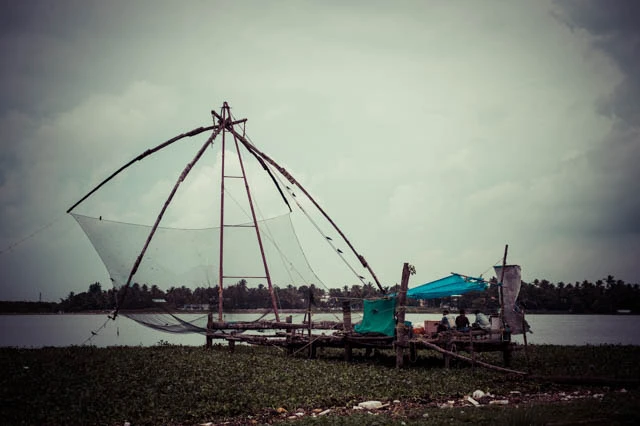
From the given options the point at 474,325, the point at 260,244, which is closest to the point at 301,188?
Result: the point at 260,244

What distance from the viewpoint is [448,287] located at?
18203 millimetres

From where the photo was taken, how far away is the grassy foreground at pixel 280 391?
966 cm

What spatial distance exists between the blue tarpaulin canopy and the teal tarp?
1.86 meters

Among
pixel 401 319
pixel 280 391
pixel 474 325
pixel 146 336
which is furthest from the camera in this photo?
pixel 146 336

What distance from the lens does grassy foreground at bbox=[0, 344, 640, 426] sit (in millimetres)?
9656

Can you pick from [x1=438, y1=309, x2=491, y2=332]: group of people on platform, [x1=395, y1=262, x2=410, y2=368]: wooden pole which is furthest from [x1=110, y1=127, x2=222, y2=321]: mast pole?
[x1=438, y1=309, x2=491, y2=332]: group of people on platform

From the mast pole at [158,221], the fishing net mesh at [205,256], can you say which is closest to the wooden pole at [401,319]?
the fishing net mesh at [205,256]

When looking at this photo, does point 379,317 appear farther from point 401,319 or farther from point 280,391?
point 280,391

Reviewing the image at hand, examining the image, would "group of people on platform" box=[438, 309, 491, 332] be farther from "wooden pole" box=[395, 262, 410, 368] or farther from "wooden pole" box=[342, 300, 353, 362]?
"wooden pole" box=[342, 300, 353, 362]

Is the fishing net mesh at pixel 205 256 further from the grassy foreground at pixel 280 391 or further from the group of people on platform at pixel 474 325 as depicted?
the group of people on platform at pixel 474 325

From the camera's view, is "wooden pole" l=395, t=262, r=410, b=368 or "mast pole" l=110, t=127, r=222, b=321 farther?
"mast pole" l=110, t=127, r=222, b=321

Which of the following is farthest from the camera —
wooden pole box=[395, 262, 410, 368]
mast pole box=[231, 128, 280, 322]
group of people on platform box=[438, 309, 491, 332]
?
mast pole box=[231, 128, 280, 322]

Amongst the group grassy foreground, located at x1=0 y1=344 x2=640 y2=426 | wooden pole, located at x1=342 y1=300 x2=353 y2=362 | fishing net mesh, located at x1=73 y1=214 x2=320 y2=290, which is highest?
fishing net mesh, located at x1=73 y1=214 x2=320 y2=290

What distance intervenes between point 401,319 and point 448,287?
2965 millimetres
